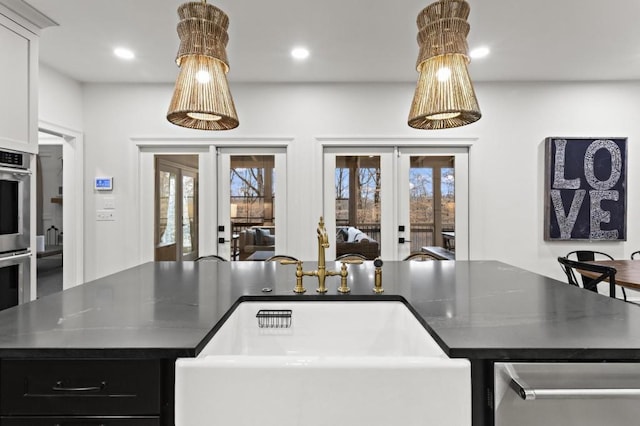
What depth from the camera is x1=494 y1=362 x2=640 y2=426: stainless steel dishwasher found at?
0.90 metres

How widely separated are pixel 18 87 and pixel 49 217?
107 inches

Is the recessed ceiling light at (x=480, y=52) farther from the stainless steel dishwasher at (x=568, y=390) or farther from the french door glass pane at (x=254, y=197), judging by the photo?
the stainless steel dishwasher at (x=568, y=390)

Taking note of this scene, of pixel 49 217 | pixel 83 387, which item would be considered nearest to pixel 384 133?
pixel 83 387

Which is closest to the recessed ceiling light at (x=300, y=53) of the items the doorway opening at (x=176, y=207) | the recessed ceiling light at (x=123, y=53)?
the recessed ceiling light at (x=123, y=53)

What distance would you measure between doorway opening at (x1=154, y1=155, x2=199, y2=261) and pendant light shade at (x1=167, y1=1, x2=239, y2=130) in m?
2.95

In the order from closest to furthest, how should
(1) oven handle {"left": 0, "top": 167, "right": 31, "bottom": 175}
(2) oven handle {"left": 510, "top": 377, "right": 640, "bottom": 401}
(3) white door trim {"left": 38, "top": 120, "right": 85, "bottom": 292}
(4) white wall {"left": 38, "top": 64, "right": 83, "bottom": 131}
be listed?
(2) oven handle {"left": 510, "top": 377, "right": 640, "bottom": 401}
(1) oven handle {"left": 0, "top": 167, "right": 31, "bottom": 175}
(4) white wall {"left": 38, "top": 64, "right": 83, "bottom": 131}
(3) white door trim {"left": 38, "top": 120, "right": 85, "bottom": 292}

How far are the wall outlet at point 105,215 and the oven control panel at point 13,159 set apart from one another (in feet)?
5.03

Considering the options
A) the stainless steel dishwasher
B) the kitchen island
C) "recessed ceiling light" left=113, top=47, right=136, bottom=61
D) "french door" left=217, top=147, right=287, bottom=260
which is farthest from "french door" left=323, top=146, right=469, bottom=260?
the stainless steel dishwasher

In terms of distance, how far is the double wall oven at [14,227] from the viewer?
7.83ft

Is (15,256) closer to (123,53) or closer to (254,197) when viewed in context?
(123,53)

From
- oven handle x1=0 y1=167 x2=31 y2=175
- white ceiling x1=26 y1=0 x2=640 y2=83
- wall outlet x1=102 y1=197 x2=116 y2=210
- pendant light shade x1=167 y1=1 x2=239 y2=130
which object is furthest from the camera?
wall outlet x1=102 y1=197 x2=116 y2=210

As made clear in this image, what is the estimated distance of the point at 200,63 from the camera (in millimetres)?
1327

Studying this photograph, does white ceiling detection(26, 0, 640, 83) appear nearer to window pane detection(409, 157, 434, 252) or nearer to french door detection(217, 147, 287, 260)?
french door detection(217, 147, 287, 260)

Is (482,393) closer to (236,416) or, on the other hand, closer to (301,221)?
(236,416)
